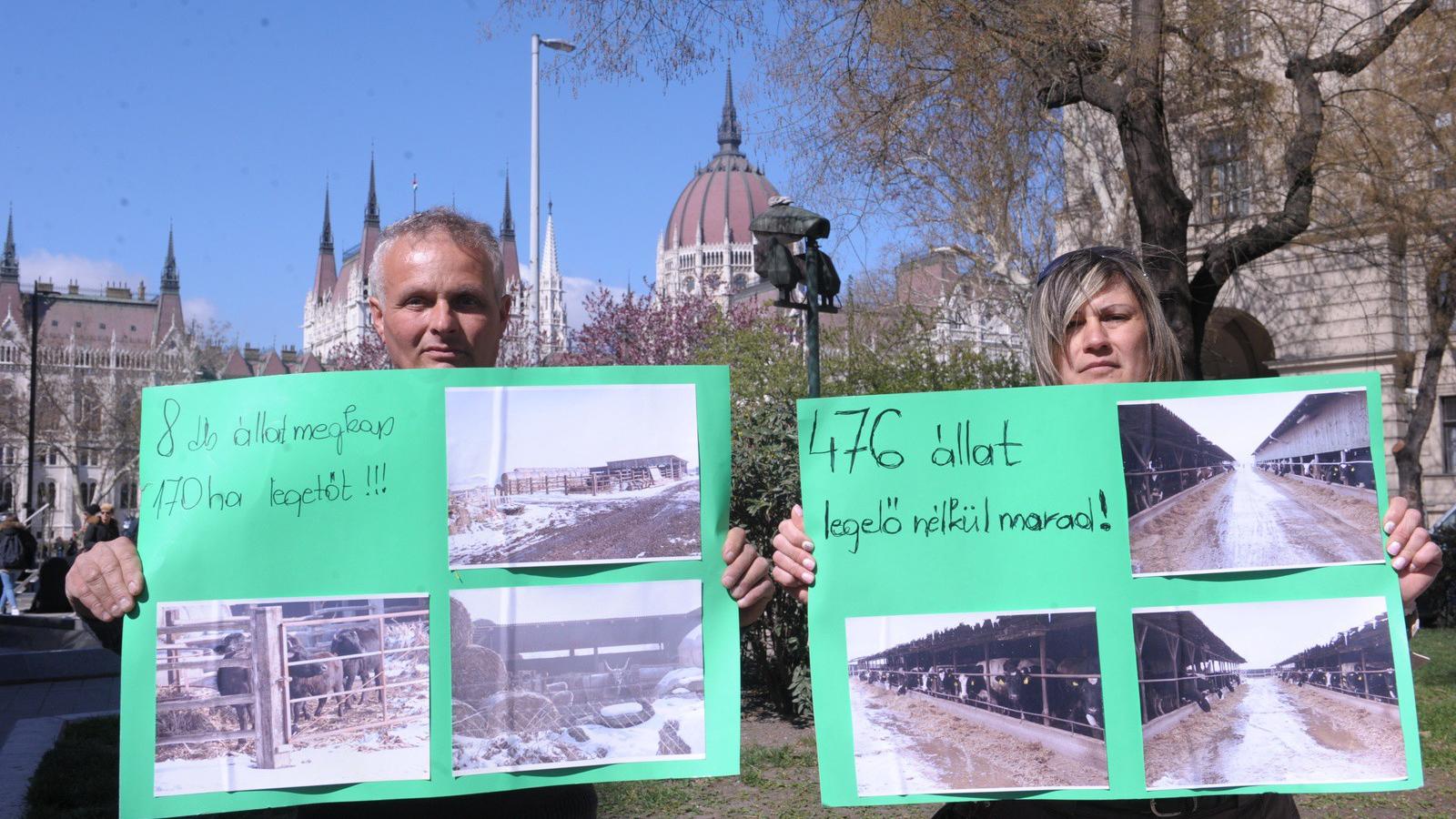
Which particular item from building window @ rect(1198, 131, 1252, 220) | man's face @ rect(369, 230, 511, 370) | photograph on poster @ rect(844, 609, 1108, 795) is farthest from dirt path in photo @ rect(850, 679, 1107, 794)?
building window @ rect(1198, 131, 1252, 220)

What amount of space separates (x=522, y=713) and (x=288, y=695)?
0.41 m

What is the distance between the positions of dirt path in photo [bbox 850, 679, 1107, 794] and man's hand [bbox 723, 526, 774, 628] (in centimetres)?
23

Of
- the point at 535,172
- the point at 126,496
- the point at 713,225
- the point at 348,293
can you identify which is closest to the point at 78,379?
the point at 535,172

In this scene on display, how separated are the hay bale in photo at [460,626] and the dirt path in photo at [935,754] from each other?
0.71m

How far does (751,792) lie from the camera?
6.40m

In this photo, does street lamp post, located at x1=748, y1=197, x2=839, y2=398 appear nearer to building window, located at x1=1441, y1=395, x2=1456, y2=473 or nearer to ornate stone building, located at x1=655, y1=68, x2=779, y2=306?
building window, located at x1=1441, y1=395, x2=1456, y2=473

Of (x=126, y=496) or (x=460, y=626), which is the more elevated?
(x=126, y=496)

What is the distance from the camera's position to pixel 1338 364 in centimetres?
2694

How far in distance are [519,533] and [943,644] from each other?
0.81m

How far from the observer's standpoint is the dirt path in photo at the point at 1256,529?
222cm

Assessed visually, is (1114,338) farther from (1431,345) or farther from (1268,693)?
(1431,345)

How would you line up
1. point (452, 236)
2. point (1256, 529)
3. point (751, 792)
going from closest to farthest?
1. point (1256, 529)
2. point (452, 236)
3. point (751, 792)

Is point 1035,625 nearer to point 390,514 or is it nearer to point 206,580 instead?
point 390,514

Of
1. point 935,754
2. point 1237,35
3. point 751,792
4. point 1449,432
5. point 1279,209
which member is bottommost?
point 751,792
